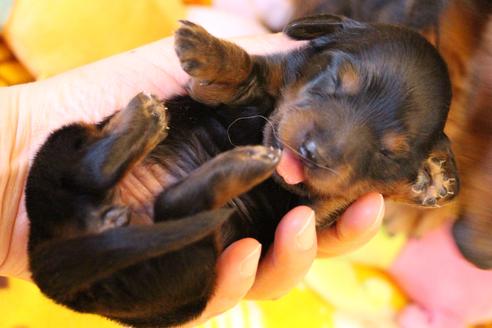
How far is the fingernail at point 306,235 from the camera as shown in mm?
1463

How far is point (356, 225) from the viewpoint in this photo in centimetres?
159

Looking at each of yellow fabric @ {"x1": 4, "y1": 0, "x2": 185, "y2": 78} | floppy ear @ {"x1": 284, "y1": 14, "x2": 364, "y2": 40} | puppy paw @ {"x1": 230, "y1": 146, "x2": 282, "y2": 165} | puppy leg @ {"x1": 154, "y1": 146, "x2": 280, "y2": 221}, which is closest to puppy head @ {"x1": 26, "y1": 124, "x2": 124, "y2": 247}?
puppy leg @ {"x1": 154, "y1": 146, "x2": 280, "y2": 221}

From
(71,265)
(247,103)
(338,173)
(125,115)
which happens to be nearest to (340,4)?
(247,103)

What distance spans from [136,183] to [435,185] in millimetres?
850

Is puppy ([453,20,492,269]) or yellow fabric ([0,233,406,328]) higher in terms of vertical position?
puppy ([453,20,492,269])

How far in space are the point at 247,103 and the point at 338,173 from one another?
0.36 m

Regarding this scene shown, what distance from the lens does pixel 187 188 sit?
122 centimetres

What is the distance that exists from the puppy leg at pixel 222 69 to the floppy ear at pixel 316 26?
0.31ft

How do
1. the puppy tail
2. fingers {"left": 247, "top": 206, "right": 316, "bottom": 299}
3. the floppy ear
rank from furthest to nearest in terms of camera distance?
the floppy ear → fingers {"left": 247, "top": 206, "right": 316, "bottom": 299} → the puppy tail

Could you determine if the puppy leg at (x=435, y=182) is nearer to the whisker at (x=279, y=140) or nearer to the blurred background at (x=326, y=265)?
the whisker at (x=279, y=140)

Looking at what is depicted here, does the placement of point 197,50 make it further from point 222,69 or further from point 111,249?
point 111,249

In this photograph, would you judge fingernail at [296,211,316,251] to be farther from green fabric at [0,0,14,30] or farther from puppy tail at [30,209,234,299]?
green fabric at [0,0,14,30]

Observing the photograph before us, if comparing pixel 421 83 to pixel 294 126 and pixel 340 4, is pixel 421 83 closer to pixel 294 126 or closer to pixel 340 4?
pixel 294 126

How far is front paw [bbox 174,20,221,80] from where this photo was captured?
1.34 meters
